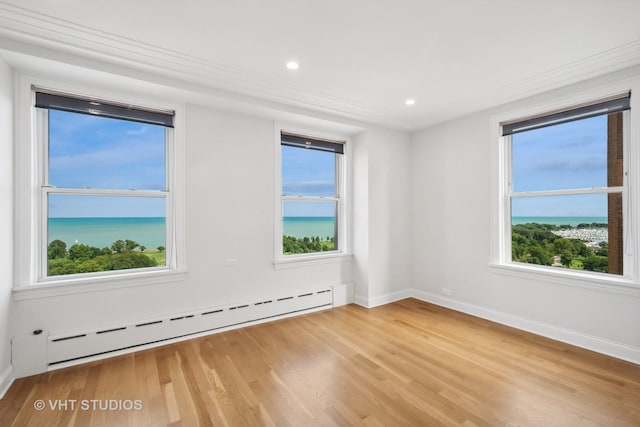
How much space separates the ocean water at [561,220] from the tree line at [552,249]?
0.04 metres

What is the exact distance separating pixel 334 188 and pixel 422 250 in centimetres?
164

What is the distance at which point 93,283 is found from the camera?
2.70 meters

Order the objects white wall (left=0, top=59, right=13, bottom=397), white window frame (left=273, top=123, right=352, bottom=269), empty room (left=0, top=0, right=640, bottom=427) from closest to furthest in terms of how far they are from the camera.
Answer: empty room (left=0, top=0, right=640, bottom=427), white wall (left=0, top=59, right=13, bottom=397), white window frame (left=273, top=123, right=352, bottom=269)

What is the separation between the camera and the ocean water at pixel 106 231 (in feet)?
8.86

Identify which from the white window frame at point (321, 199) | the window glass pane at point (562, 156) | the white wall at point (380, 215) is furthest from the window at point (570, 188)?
the white window frame at point (321, 199)

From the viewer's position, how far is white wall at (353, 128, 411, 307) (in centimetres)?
423

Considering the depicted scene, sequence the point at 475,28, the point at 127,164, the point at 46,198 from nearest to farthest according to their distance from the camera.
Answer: the point at 475,28 → the point at 46,198 → the point at 127,164

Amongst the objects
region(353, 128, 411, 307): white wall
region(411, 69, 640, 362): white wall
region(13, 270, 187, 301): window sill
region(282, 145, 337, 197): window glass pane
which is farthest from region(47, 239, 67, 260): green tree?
region(411, 69, 640, 362): white wall

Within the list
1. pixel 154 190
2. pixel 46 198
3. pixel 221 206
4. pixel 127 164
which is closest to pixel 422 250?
pixel 221 206

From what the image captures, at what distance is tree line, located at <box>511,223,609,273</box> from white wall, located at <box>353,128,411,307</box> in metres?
1.49

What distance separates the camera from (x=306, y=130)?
400 centimetres

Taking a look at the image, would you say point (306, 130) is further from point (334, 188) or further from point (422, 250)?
point (422, 250)

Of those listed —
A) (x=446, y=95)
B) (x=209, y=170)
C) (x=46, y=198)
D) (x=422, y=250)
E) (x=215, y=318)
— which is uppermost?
(x=446, y=95)

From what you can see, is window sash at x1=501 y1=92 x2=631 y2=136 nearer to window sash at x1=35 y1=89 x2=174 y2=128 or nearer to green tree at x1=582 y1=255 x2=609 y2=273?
green tree at x1=582 y1=255 x2=609 y2=273
